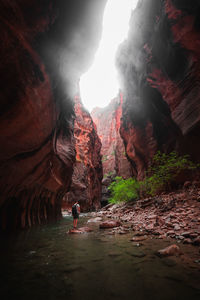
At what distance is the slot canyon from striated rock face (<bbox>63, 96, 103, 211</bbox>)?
1168 cm

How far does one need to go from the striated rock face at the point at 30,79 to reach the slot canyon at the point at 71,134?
0.03m

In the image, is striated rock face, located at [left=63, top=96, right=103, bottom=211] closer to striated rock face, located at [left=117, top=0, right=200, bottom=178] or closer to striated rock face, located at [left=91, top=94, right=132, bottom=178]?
striated rock face, located at [left=117, top=0, right=200, bottom=178]

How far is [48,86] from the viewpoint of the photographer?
15.9 feet

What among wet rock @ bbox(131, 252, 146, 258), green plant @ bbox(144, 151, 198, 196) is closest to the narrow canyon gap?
green plant @ bbox(144, 151, 198, 196)

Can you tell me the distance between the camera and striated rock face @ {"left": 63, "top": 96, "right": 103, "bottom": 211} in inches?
900

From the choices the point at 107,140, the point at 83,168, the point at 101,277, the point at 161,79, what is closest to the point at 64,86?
the point at 101,277

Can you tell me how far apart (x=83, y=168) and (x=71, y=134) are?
14.9m

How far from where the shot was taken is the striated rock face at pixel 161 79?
846 cm

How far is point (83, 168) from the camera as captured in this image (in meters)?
25.2

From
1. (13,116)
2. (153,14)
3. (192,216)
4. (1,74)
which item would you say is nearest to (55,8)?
(1,74)

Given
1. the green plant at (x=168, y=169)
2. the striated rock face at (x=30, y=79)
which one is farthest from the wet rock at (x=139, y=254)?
the green plant at (x=168, y=169)

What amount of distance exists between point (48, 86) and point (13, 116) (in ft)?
5.27

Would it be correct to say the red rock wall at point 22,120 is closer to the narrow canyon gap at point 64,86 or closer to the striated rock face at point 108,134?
the narrow canyon gap at point 64,86

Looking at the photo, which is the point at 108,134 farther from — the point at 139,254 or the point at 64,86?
the point at 139,254
